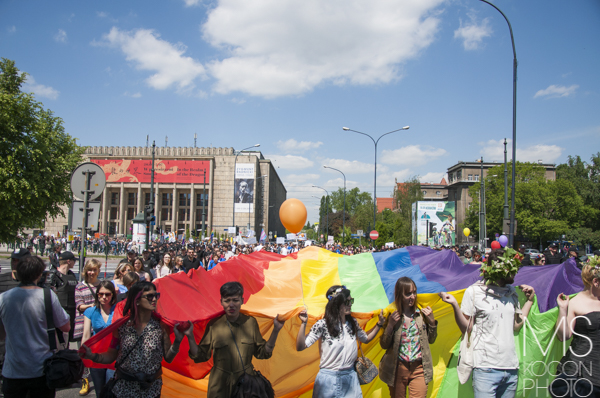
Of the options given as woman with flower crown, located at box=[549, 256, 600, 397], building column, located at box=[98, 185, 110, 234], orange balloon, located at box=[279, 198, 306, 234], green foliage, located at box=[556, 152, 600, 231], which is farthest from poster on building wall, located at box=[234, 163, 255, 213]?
woman with flower crown, located at box=[549, 256, 600, 397]

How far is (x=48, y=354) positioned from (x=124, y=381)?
0.87m

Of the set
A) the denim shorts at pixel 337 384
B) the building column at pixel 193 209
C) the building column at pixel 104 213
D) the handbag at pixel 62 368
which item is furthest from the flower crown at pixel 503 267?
the building column at pixel 104 213

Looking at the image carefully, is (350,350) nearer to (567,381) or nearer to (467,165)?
(567,381)

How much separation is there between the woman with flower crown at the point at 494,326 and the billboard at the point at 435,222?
5297 centimetres

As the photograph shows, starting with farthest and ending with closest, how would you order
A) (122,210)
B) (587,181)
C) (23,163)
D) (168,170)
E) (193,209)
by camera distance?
(122,210), (193,209), (168,170), (587,181), (23,163)

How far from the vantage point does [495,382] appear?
140 inches

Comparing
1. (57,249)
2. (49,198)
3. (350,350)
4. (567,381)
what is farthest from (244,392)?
(49,198)

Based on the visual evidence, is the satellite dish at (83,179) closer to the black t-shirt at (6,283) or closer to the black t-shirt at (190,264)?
the black t-shirt at (6,283)

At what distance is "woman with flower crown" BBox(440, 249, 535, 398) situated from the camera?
141 inches

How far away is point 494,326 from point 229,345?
238 cm

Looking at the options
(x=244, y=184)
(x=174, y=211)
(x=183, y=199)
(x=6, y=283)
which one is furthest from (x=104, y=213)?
(x=6, y=283)

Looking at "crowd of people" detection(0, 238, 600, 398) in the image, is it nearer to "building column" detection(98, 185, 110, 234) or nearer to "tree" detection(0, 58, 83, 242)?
"tree" detection(0, 58, 83, 242)

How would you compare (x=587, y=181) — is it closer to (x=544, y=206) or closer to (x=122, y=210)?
(x=544, y=206)

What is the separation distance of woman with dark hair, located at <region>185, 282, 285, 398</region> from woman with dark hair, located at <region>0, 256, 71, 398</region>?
137cm
